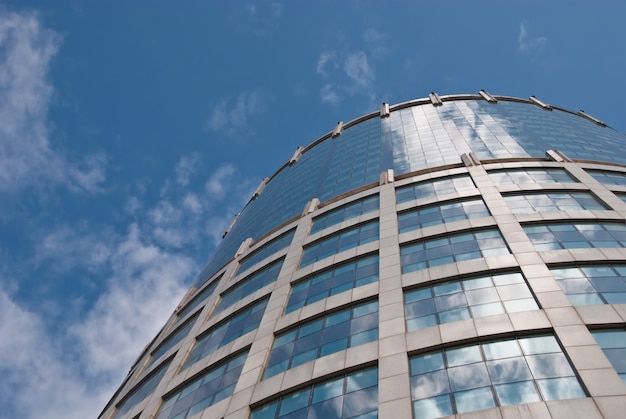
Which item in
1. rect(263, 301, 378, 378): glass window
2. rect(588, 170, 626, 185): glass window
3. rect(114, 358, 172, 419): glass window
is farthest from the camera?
rect(588, 170, 626, 185): glass window

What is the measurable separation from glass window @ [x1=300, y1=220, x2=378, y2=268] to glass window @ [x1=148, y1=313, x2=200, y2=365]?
9.76 meters

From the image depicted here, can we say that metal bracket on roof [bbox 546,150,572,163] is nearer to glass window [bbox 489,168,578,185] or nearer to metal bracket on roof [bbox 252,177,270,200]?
glass window [bbox 489,168,578,185]

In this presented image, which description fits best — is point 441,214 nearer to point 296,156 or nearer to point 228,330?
point 228,330

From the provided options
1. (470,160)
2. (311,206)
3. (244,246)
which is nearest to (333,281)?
(311,206)

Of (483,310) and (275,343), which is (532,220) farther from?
(275,343)

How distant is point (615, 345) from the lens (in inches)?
674

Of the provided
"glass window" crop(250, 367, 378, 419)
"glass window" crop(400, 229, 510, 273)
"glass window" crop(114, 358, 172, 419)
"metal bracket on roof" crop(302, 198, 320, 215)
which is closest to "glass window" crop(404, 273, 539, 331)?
"glass window" crop(400, 229, 510, 273)

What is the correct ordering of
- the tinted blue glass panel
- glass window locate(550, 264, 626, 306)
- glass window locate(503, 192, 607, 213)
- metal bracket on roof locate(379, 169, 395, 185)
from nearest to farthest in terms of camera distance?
glass window locate(550, 264, 626, 306) < glass window locate(503, 192, 607, 213) < metal bracket on roof locate(379, 169, 395, 185) < the tinted blue glass panel

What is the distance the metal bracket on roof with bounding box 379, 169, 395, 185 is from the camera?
128 ft

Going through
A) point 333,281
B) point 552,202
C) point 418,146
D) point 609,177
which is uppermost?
point 418,146

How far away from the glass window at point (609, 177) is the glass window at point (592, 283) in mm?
14250

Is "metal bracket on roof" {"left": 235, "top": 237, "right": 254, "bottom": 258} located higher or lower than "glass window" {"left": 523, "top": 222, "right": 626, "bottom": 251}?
higher

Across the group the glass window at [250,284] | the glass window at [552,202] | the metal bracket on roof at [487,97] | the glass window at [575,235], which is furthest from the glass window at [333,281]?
the metal bracket on roof at [487,97]

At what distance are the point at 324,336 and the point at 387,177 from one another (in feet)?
64.7
